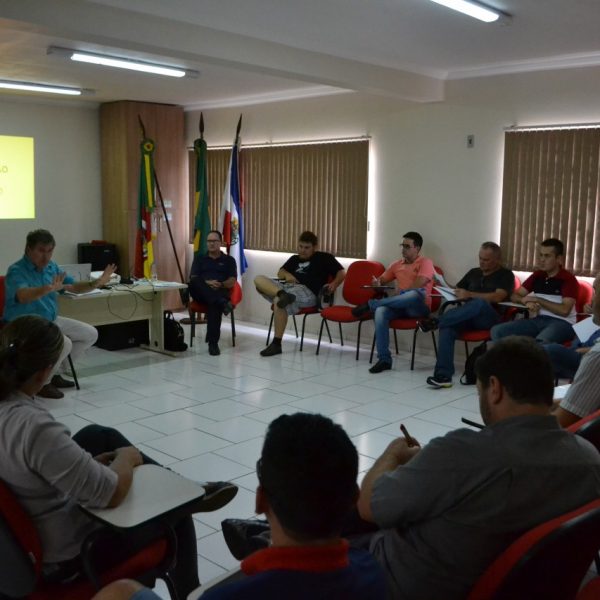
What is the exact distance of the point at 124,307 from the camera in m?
6.78

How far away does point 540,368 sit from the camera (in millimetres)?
1879

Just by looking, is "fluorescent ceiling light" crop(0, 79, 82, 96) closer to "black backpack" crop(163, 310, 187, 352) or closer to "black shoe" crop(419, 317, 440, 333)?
"black backpack" crop(163, 310, 187, 352)

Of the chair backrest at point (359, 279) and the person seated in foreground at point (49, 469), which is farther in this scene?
the chair backrest at point (359, 279)

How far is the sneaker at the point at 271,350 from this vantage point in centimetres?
710

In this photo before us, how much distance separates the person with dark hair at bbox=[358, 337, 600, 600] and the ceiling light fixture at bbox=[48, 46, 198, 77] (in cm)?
528

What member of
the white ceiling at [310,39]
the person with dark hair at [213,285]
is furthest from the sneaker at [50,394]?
the white ceiling at [310,39]

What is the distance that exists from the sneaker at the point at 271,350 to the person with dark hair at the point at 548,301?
2.29 m

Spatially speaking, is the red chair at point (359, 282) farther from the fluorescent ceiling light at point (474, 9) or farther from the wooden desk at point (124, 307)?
the fluorescent ceiling light at point (474, 9)

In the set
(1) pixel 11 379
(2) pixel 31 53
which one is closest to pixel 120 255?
(2) pixel 31 53

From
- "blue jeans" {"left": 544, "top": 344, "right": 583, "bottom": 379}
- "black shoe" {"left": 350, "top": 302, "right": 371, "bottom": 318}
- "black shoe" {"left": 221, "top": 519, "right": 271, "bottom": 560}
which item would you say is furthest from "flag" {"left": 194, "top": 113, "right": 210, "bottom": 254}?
"black shoe" {"left": 221, "top": 519, "right": 271, "bottom": 560}

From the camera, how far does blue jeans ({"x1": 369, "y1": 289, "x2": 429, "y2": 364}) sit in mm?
6520

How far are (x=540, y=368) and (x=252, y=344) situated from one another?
5.92 metres

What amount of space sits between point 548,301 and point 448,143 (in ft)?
6.70

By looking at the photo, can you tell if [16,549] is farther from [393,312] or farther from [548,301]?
[393,312]
